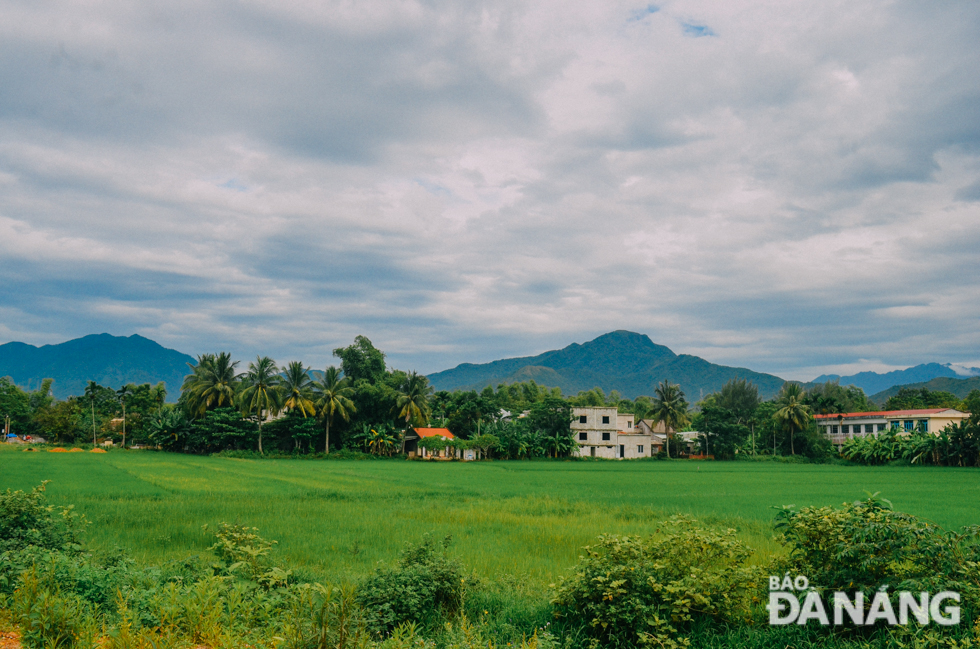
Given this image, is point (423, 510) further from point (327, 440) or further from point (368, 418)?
point (368, 418)

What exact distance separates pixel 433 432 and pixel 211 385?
2376 centimetres

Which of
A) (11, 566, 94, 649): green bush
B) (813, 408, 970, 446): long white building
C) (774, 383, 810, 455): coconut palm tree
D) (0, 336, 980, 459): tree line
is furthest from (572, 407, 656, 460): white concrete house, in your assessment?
(11, 566, 94, 649): green bush

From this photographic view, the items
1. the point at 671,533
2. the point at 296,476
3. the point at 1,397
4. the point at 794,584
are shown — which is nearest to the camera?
the point at 794,584

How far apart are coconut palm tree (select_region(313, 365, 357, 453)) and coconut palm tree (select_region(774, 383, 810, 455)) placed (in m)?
46.7

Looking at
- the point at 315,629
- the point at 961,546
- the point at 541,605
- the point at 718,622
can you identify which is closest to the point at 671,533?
the point at 718,622

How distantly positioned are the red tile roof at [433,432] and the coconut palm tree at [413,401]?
2.48 feet

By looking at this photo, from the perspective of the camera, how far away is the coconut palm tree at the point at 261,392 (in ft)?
202

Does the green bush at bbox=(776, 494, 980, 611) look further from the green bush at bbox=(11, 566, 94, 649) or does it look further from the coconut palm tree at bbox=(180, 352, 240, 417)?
the coconut palm tree at bbox=(180, 352, 240, 417)

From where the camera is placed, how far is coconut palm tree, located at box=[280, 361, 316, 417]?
62406 millimetres

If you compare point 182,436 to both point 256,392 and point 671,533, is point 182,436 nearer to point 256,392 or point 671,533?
point 256,392

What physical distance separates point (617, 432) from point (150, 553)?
6624cm

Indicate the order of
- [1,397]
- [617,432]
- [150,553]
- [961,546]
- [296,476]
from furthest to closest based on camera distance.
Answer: [1,397] → [617,432] → [296,476] → [150,553] → [961,546]

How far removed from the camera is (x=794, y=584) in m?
6.48

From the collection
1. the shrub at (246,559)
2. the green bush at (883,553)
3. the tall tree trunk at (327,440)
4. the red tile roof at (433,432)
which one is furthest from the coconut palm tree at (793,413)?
the shrub at (246,559)
